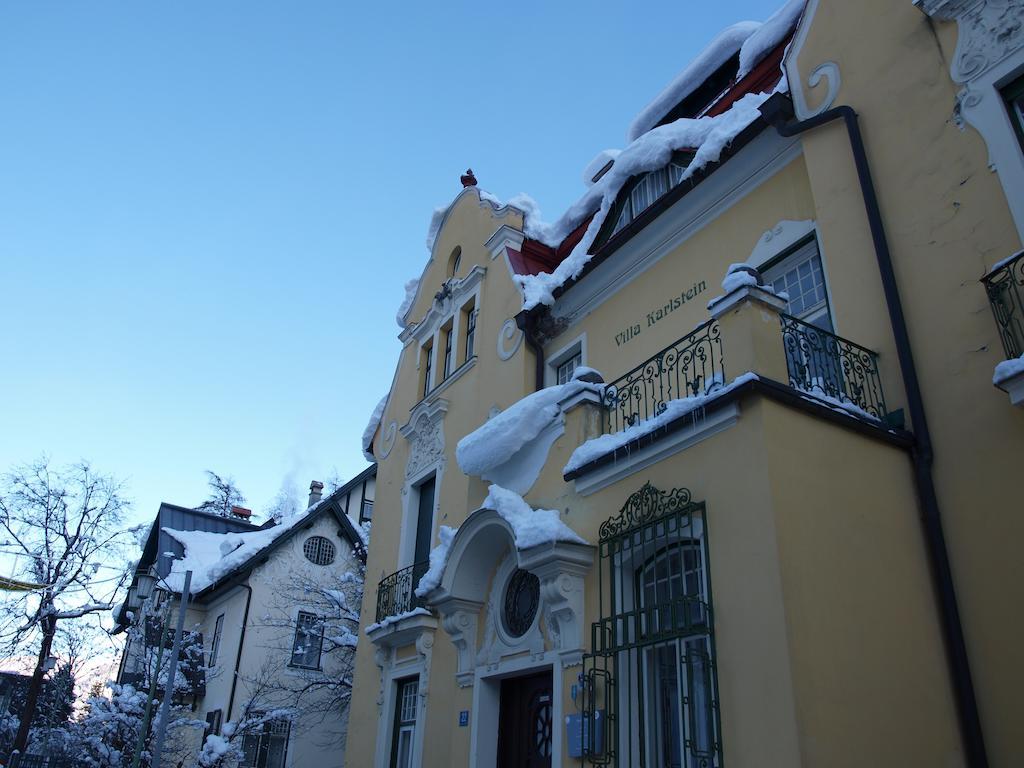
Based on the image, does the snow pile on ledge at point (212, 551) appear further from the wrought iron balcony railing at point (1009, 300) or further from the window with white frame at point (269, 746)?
the wrought iron balcony railing at point (1009, 300)

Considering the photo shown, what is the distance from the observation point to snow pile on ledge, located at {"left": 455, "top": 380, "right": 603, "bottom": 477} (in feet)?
32.2

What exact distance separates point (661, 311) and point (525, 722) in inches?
211

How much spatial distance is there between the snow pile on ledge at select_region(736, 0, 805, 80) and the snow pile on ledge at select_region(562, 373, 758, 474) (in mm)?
5468

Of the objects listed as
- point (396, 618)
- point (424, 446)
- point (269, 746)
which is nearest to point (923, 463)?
point (396, 618)

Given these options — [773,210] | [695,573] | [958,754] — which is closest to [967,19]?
[773,210]

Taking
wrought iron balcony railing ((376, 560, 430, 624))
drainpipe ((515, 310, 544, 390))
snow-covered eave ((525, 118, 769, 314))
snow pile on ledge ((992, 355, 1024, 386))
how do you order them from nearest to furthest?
snow pile on ledge ((992, 355, 1024, 386))
snow-covered eave ((525, 118, 769, 314))
drainpipe ((515, 310, 544, 390))
wrought iron balcony railing ((376, 560, 430, 624))

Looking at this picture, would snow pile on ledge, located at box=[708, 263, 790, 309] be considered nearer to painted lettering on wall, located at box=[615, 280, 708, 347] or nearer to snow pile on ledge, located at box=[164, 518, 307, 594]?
painted lettering on wall, located at box=[615, 280, 708, 347]

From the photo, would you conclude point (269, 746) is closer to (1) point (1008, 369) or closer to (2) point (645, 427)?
(2) point (645, 427)

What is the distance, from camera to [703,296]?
33.2 ft

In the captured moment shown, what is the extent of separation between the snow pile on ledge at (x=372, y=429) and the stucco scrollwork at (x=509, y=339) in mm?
5166

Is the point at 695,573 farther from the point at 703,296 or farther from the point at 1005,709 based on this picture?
the point at 703,296

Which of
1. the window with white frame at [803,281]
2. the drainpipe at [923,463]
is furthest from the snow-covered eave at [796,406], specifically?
the window with white frame at [803,281]

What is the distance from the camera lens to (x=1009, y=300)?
21.6 ft

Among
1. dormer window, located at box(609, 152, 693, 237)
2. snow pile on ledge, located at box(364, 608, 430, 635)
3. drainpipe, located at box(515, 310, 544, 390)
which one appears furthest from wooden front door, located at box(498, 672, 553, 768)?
dormer window, located at box(609, 152, 693, 237)
